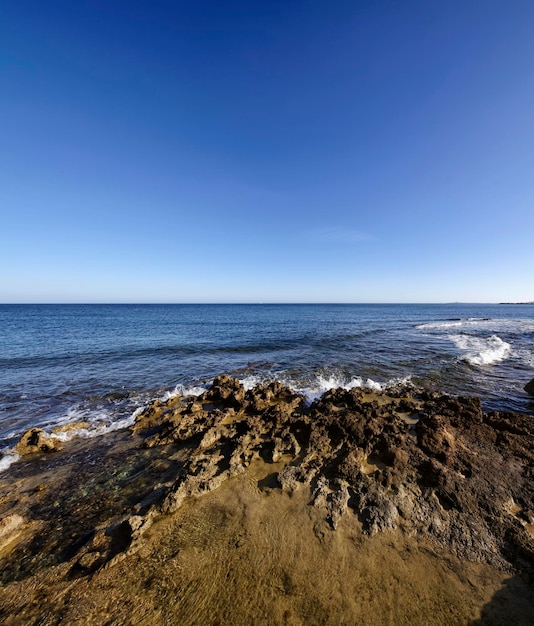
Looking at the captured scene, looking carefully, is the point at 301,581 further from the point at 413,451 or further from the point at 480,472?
the point at 480,472

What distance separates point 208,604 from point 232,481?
2.47 meters

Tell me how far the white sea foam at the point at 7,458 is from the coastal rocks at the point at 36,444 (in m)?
0.13

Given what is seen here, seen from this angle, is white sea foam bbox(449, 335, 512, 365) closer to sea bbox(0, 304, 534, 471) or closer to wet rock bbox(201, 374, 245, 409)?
sea bbox(0, 304, 534, 471)

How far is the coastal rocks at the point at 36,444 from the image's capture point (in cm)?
797

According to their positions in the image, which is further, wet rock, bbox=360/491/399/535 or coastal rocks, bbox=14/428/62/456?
coastal rocks, bbox=14/428/62/456

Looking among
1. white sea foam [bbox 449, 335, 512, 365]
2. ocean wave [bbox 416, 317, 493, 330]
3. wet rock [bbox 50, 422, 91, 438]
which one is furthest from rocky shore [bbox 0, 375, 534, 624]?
ocean wave [bbox 416, 317, 493, 330]

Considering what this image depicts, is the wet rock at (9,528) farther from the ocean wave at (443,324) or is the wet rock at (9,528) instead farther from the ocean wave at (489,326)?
the ocean wave at (443,324)

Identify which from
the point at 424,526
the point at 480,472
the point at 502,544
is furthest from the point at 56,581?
the point at 480,472

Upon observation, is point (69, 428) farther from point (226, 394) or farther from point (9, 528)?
point (226, 394)

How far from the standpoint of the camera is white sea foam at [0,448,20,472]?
24.3ft

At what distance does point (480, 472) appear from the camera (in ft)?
19.3

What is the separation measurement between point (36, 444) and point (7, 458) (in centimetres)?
69

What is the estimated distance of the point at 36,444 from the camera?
319 inches

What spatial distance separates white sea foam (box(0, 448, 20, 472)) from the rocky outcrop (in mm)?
3310
